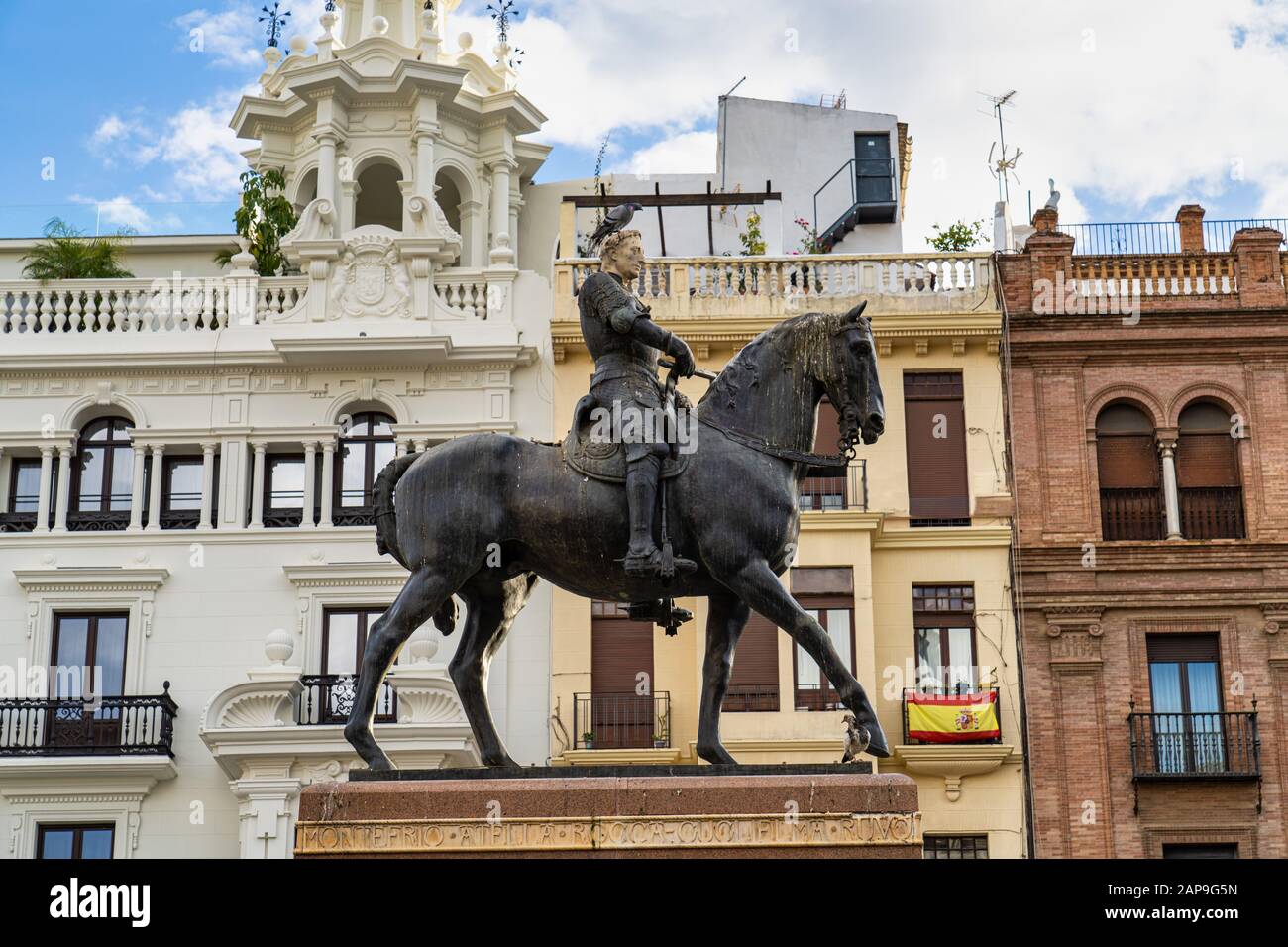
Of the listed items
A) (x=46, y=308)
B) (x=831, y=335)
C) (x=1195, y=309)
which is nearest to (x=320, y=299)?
(x=46, y=308)

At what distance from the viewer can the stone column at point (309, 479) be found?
1564 inches

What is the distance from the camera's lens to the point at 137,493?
4009 cm

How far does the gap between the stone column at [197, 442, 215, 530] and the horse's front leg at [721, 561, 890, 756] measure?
24.9 metres

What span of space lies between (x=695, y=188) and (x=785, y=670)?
15.6m

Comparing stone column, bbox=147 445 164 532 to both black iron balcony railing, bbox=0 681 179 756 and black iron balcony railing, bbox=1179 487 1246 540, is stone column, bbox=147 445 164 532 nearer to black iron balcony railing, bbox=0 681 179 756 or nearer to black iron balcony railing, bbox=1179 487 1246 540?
black iron balcony railing, bbox=0 681 179 756

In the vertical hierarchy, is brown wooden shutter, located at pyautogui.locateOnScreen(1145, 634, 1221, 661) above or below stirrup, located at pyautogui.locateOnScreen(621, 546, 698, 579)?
above

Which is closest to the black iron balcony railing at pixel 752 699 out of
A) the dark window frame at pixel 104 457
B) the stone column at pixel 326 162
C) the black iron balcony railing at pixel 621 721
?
the black iron balcony railing at pixel 621 721

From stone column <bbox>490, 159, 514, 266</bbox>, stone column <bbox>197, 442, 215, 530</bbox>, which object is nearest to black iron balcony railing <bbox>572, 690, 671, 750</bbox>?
stone column <bbox>197, 442, 215, 530</bbox>

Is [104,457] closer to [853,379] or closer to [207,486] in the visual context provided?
[207,486]

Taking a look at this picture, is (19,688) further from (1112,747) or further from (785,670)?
(1112,747)

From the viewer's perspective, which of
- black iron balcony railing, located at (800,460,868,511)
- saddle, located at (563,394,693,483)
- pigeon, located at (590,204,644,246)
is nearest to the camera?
saddle, located at (563,394,693,483)

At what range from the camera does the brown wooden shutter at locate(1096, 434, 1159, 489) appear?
133 ft

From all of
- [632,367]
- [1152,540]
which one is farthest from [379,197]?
[632,367]

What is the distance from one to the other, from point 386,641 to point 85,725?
22883 millimetres
